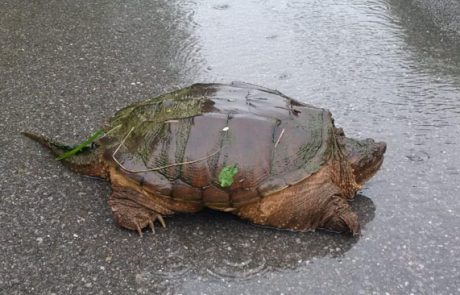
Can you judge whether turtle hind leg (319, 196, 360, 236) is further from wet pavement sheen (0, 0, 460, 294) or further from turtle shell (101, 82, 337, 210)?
turtle shell (101, 82, 337, 210)

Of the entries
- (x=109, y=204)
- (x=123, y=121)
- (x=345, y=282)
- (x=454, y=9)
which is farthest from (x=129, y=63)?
(x=454, y=9)

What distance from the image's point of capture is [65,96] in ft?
12.6

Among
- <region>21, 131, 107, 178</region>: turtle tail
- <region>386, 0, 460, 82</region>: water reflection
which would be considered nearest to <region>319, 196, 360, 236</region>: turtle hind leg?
<region>21, 131, 107, 178</region>: turtle tail

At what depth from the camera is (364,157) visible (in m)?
2.88

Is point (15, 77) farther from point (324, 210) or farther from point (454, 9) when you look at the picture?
point (454, 9)

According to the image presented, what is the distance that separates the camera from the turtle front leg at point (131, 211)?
271 centimetres

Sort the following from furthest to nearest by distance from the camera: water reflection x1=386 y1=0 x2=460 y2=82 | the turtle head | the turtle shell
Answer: water reflection x1=386 y1=0 x2=460 y2=82 → the turtle head → the turtle shell

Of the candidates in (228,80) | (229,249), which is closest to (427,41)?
(228,80)

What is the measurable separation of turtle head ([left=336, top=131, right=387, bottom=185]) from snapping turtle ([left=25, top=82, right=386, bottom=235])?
0.04 feet

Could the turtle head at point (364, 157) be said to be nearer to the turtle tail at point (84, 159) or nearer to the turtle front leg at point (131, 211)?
the turtle front leg at point (131, 211)

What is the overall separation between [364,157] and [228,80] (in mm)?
1531

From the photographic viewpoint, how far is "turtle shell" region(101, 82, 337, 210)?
8.58 ft

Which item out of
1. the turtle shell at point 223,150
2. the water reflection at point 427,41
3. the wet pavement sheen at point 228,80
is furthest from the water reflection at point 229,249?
the water reflection at point 427,41

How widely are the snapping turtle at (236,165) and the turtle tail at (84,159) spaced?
10 cm
